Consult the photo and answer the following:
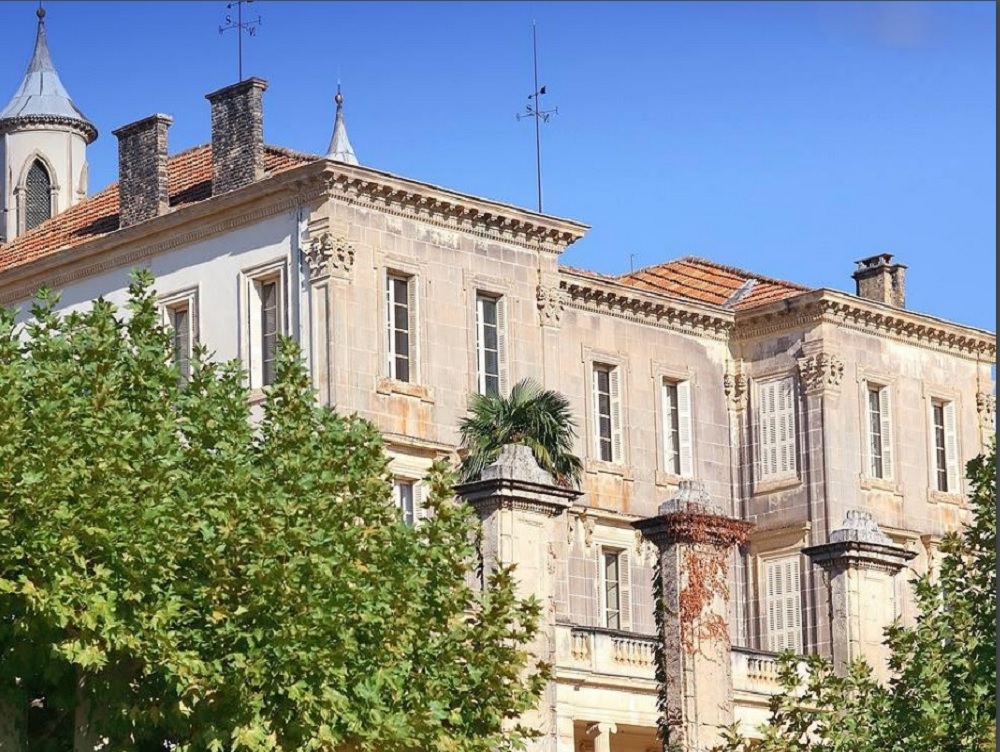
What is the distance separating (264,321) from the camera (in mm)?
45406

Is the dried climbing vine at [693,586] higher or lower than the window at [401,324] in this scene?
lower

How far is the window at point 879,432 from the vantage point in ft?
173

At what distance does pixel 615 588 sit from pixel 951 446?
8.72 meters

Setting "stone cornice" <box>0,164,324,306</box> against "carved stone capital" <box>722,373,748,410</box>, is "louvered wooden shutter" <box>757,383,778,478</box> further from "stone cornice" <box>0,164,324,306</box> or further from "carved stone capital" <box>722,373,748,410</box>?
"stone cornice" <box>0,164,324,306</box>

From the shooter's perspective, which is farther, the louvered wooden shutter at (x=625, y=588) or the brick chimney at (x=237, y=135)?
the louvered wooden shutter at (x=625, y=588)

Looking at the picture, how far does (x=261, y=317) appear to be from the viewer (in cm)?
4538

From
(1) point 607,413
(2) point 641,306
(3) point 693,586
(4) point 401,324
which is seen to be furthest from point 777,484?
(3) point 693,586

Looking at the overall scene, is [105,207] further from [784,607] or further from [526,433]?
[784,607]

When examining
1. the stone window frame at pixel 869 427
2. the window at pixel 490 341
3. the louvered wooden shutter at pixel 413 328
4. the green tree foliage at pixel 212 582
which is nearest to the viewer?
the green tree foliage at pixel 212 582

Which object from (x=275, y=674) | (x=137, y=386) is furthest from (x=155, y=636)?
(x=137, y=386)

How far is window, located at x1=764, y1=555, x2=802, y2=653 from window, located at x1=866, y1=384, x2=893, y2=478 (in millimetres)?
2613

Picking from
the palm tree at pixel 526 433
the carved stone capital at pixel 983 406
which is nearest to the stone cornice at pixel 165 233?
the palm tree at pixel 526 433

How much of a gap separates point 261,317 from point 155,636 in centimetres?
1653

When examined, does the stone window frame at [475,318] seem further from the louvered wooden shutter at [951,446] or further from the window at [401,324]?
the louvered wooden shutter at [951,446]
